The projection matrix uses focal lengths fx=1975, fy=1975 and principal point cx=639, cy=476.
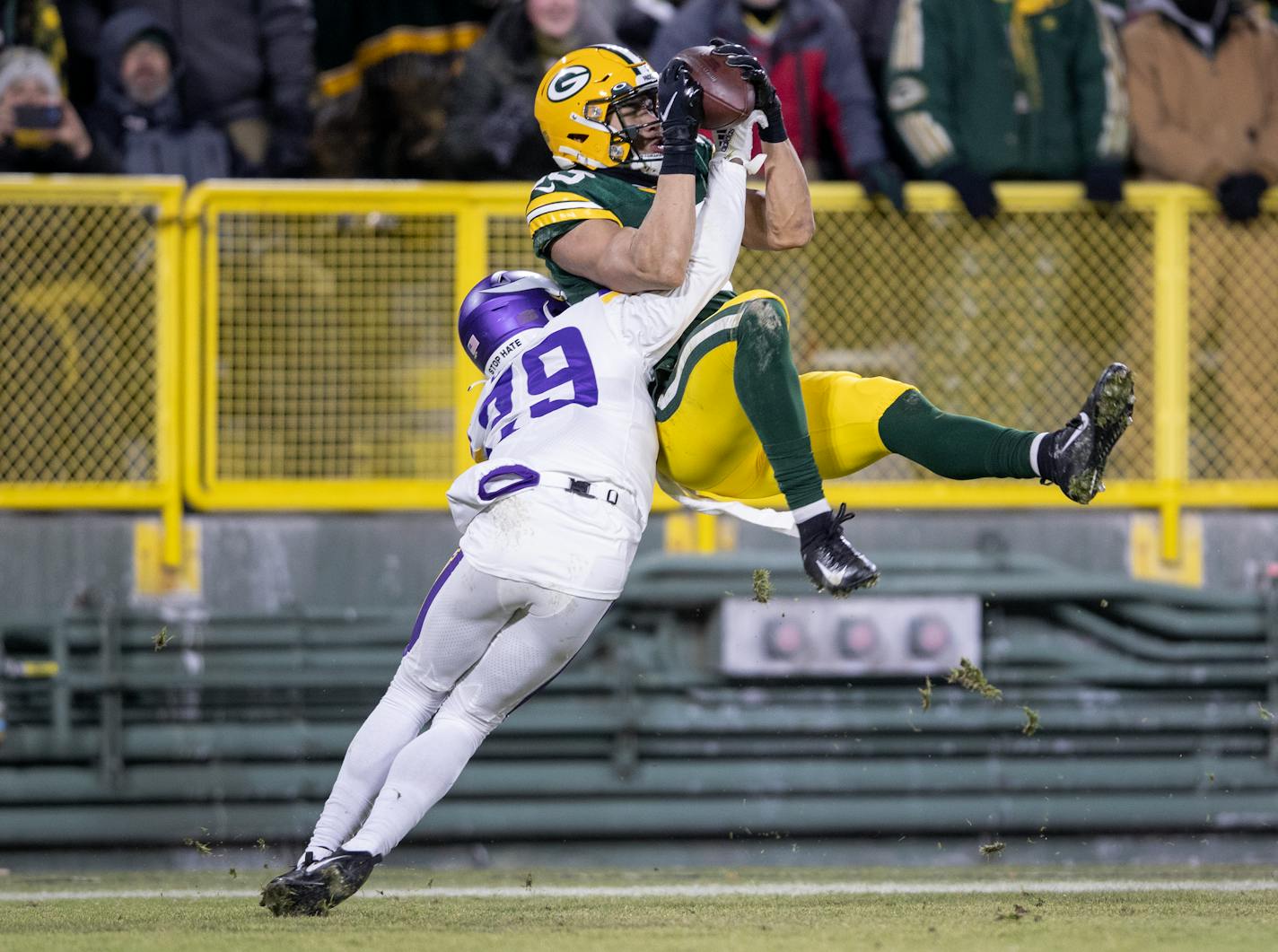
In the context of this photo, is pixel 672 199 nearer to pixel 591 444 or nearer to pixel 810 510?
pixel 591 444

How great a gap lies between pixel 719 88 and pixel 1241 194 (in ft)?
12.2

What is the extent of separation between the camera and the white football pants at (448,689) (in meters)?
4.45

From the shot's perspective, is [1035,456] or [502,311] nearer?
[1035,456]

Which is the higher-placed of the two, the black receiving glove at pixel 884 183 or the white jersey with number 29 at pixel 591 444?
the black receiving glove at pixel 884 183

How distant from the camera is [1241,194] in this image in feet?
24.2

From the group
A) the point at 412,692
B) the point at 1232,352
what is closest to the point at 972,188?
the point at 1232,352

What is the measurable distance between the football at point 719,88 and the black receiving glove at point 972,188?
3126 mm

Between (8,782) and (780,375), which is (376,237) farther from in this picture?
(780,375)

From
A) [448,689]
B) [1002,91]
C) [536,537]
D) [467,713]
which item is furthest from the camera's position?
[1002,91]

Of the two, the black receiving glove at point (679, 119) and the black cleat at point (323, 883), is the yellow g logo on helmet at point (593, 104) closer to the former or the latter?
the black receiving glove at point (679, 119)

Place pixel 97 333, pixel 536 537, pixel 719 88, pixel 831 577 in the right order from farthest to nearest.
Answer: pixel 97 333 < pixel 536 537 < pixel 719 88 < pixel 831 577

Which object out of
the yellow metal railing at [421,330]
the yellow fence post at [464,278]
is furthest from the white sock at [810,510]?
the yellow fence post at [464,278]

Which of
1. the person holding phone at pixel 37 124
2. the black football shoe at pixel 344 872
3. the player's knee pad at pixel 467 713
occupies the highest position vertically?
the person holding phone at pixel 37 124

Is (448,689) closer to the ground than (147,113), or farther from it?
closer to the ground
